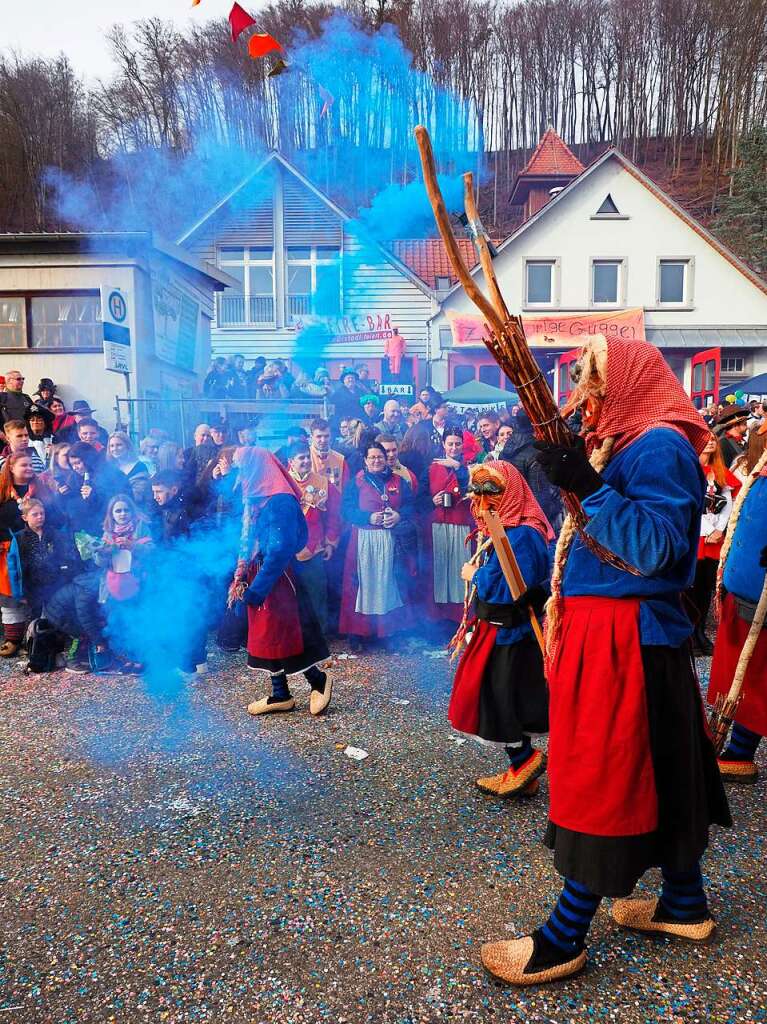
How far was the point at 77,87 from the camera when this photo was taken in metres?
6.19

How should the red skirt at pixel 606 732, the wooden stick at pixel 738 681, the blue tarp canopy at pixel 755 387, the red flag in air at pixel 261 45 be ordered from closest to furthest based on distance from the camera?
the red skirt at pixel 606 732
the wooden stick at pixel 738 681
the red flag in air at pixel 261 45
the blue tarp canopy at pixel 755 387

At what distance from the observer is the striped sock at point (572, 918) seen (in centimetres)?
230

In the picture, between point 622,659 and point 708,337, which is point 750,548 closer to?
point 622,659

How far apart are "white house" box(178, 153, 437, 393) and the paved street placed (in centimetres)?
701

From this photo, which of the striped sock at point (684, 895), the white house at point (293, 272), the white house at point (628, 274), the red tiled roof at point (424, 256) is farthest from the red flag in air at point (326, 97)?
the white house at point (628, 274)

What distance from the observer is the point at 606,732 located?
2.20m

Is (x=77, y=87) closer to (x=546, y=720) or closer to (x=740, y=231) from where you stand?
(x=546, y=720)

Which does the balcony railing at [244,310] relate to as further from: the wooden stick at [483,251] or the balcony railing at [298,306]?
the wooden stick at [483,251]

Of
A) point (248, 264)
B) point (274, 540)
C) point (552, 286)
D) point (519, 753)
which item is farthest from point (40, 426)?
point (552, 286)

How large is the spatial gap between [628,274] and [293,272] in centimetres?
1458

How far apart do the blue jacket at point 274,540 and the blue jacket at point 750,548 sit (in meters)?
2.56

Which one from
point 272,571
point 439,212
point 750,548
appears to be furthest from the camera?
point 272,571

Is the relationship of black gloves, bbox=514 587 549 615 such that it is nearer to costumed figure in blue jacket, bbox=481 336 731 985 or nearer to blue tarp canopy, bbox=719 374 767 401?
costumed figure in blue jacket, bbox=481 336 731 985

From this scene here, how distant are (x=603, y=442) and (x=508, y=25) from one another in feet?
34.1
